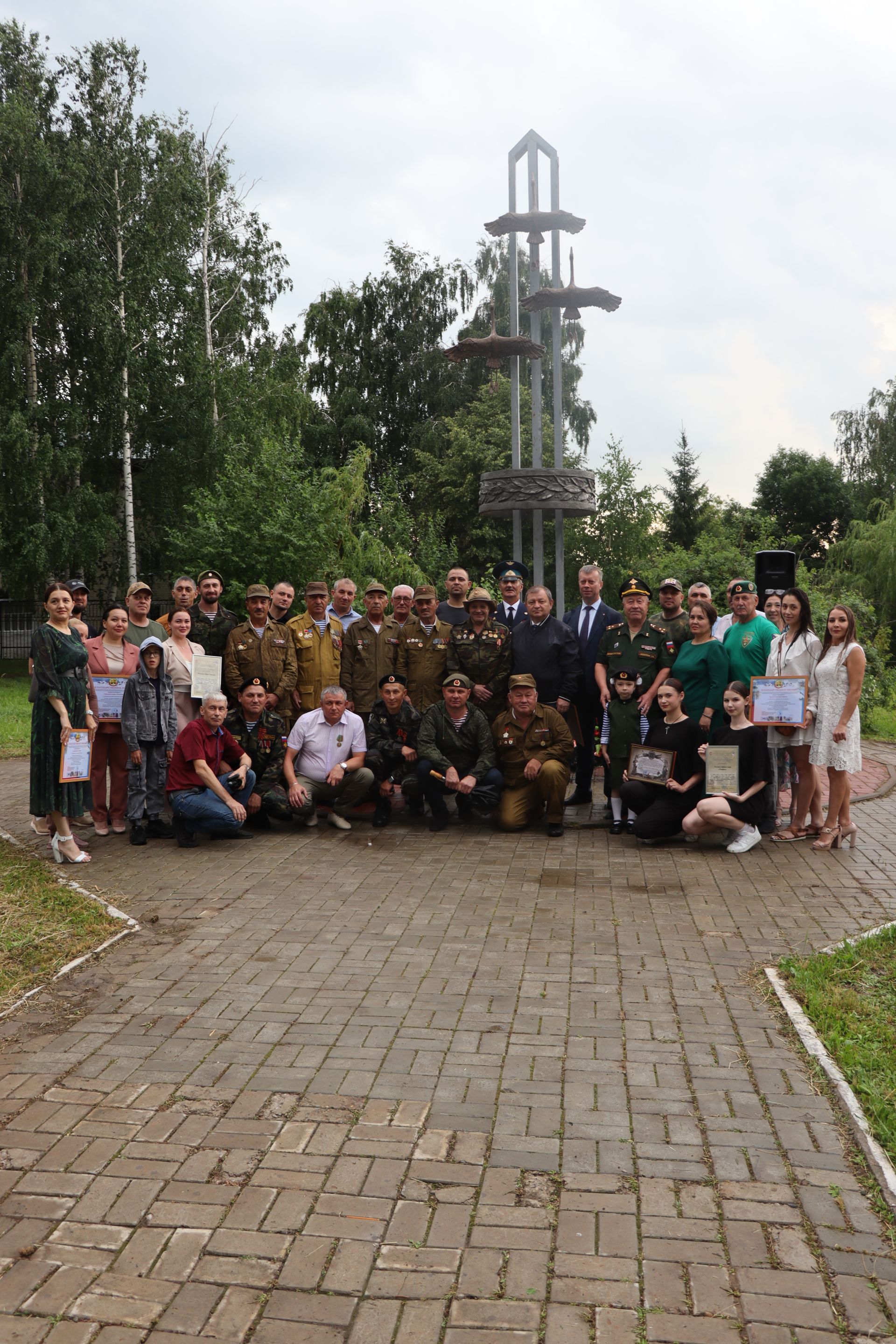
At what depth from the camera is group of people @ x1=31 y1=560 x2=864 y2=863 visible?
8.68m

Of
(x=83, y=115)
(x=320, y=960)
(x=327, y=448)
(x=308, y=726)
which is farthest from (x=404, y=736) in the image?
(x=327, y=448)

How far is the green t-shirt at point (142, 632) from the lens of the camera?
31.0 feet

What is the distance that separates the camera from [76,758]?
8211 mm

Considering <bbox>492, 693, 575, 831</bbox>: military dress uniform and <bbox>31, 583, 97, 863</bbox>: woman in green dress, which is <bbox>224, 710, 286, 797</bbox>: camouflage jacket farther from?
<bbox>492, 693, 575, 831</bbox>: military dress uniform

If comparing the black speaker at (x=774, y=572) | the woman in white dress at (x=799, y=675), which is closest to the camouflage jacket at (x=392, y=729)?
the woman in white dress at (x=799, y=675)

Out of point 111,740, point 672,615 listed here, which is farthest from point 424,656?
point 111,740

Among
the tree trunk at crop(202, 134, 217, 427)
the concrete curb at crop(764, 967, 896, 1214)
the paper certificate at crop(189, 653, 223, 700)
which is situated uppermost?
the tree trunk at crop(202, 134, 217, 427)

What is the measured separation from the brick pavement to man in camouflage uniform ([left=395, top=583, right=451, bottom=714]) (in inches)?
134

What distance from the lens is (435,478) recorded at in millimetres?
36062

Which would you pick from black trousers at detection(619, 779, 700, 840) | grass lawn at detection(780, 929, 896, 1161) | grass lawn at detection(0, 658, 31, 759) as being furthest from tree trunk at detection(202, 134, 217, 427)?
grass lawn at detection(780, 929, 896, 1161)

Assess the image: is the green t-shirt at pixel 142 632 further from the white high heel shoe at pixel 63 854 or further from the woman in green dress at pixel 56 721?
the white high heel shoe at pixel 63 854

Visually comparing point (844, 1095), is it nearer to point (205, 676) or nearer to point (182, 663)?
point (205, 676)

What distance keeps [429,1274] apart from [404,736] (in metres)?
6.72

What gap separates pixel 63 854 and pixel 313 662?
9.53 feet
